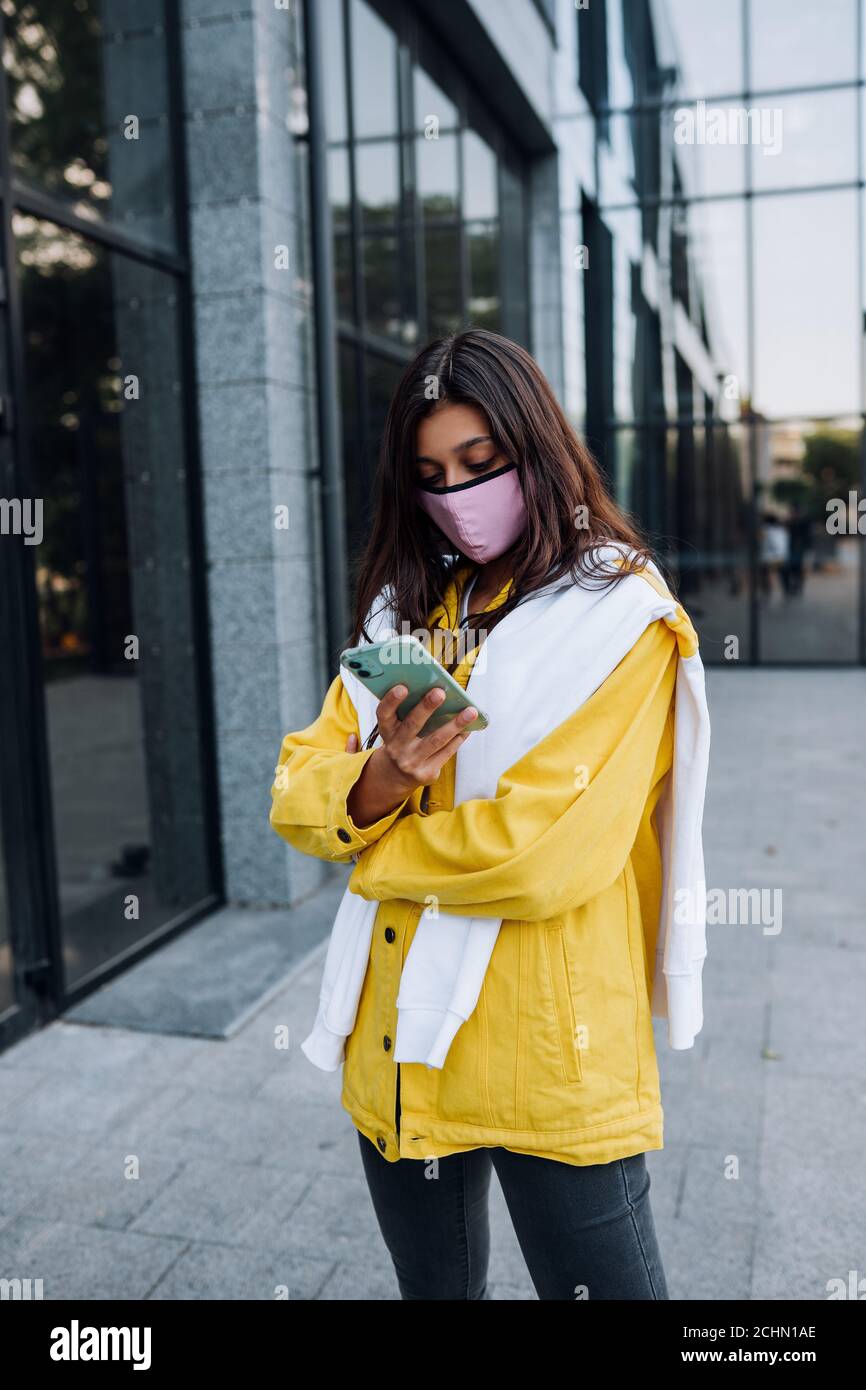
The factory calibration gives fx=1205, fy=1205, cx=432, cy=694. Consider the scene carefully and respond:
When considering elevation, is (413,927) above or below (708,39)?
below

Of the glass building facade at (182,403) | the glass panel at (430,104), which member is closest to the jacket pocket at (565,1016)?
the glass building facade at (182,403)

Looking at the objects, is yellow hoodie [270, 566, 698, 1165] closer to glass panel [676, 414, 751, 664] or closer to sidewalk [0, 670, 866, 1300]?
sidewalk [0, 670, 866, 1300]

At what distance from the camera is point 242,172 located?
547 cm

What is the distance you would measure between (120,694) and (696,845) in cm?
387

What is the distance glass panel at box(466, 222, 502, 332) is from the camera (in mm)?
10266

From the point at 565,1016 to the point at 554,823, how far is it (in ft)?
0.91

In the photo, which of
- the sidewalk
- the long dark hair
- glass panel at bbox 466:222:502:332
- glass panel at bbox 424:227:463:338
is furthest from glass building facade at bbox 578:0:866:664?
the long dark hair

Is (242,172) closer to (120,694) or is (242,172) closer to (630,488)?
(120,694)

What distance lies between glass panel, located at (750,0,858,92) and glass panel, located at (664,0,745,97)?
0.62 ft

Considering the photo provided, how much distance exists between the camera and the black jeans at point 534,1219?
1664mm

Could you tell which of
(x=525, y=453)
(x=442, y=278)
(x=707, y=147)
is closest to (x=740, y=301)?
(x=707, y=147)

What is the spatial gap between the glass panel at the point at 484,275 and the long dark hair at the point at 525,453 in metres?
8.59
